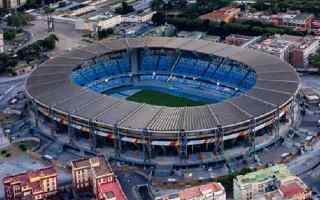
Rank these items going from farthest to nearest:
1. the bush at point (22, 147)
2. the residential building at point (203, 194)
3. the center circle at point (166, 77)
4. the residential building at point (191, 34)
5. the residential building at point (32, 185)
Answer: the residential building at point (191, 34)
the center circle at point (166, 77)
the bush at point (22, 147)
the residential building at point (32, 185)
the residential building at point (203, 194)

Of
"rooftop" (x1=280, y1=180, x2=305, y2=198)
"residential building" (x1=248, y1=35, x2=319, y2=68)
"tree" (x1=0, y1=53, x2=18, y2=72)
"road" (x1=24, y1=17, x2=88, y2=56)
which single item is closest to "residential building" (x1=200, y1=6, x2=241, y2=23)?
"residential building" (x1=248, y1=35, x2=319, y2=68)

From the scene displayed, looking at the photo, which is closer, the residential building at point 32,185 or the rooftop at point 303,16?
the residential building at point 32,185

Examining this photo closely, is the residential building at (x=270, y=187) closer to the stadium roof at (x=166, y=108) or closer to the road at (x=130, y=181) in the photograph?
the stadium roof at (x=166, y=108)

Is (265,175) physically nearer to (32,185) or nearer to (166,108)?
(166,108)

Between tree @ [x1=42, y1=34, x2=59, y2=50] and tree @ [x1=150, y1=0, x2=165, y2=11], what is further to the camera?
tree @ [x1=150, y1=0, x2=165, y2=11]

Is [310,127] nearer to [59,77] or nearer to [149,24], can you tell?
[59,77]

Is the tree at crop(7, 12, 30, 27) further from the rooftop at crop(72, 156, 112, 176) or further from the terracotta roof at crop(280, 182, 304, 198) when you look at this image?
the terracotta roof at crop(280, 182, 304, 198)

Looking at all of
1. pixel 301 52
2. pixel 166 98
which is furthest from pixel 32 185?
pixel 301 52

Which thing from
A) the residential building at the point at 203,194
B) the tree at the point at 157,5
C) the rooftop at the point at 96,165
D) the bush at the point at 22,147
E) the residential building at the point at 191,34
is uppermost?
the tree at the point at 157,5

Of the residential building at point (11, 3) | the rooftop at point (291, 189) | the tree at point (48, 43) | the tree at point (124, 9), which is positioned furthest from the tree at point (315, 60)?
the residential building at point (11, 3)
